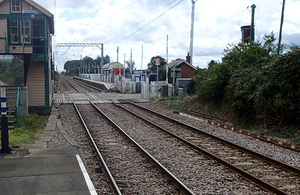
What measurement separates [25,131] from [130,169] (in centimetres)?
528

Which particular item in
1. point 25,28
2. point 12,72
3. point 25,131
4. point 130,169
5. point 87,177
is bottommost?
point 130,169

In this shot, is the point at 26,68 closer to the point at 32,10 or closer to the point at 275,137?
the point at 32,10

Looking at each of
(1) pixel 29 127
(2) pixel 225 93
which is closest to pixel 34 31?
(1) pixel 29 127

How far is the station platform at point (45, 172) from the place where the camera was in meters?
5.14

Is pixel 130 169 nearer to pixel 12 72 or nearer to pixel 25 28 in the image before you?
pixel 12 72

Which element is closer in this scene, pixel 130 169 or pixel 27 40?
pixel 130 169

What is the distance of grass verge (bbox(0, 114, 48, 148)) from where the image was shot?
8.74 m

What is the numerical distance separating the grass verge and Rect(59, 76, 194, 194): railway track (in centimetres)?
210

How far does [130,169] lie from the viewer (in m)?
6.80

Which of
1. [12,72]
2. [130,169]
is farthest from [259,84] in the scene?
[12,72]

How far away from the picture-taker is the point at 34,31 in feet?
48.5

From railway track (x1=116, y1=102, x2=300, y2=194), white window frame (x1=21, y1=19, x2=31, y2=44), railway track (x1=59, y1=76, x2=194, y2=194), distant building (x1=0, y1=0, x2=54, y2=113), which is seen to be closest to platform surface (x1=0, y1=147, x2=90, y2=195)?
railway track (x1=59, y1=76, x2=194, y2=194)

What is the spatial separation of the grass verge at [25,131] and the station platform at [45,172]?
41.1 inches

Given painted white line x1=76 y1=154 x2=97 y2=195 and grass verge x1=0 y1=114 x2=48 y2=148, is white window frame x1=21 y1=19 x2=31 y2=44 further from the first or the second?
painted white line x1=76 y1=154 x2=97 y2=195
